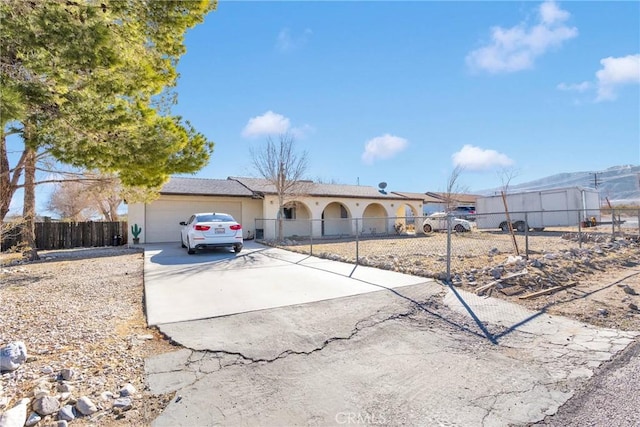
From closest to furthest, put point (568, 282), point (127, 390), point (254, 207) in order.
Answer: point (127, 390), point (568, 282), point (254, 207)

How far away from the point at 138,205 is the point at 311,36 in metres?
12.4

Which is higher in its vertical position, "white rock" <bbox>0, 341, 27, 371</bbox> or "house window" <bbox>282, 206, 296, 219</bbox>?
"house window" <bbox>282, 206, 296, 219</bbox>

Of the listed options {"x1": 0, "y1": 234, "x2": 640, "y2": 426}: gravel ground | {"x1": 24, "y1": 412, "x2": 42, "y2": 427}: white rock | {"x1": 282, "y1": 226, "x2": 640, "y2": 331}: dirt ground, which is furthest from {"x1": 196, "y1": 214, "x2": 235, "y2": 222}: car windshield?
{"x1": 24, "y1": 412, "x2": 42, "y2": 427}: white rock

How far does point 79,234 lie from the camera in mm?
17516

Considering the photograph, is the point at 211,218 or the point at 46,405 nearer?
the point at 46,405

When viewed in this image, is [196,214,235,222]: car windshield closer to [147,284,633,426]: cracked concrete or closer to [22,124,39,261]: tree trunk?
[22,124,39,261]: tree trunk

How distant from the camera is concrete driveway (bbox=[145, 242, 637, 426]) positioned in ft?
8.59

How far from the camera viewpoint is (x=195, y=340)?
3.89 m

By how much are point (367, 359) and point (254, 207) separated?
1771 cm

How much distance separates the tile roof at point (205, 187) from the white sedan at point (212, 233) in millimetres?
6629

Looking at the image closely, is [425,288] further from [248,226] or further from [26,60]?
[248,226]

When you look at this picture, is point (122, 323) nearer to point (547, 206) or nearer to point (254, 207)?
point (254, 207)

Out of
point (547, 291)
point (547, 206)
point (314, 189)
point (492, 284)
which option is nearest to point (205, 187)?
point (314, 189)

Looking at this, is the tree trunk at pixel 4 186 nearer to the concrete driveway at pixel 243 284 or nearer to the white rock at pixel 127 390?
the concrete driveway at pixel 243 284
